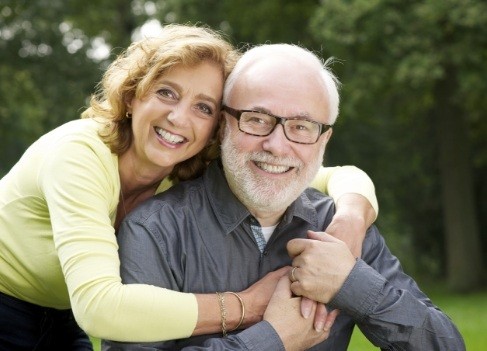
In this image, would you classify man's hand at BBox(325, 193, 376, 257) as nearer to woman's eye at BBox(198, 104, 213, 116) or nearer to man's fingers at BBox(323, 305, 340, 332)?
man's fingers at BBox(323, 305, 340, 332)

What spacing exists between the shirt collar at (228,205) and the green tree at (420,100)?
478 inches

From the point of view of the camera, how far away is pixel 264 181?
3068mm

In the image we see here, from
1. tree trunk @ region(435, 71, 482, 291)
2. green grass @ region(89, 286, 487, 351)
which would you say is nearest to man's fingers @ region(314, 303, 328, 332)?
green grass @ region(89, 286, 487, 351)

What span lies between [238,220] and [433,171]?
2004cm

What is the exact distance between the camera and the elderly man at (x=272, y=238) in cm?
293

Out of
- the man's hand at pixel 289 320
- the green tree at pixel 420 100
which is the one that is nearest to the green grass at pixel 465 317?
the green tree at pixel 420 100

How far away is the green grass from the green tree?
3.50ft

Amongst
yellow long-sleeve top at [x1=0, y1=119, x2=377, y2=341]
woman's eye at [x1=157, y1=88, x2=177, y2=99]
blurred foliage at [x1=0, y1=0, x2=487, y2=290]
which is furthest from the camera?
blurred foliage at [x1=0, y1=0, x2=487, y2=290]

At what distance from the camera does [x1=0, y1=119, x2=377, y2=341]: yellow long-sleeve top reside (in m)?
2.71

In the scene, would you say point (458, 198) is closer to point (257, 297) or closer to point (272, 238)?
point (272, 238)

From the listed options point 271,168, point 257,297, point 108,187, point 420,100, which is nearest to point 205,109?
point 271,168

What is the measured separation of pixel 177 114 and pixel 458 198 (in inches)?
623

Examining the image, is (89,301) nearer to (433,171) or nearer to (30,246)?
(30,246)

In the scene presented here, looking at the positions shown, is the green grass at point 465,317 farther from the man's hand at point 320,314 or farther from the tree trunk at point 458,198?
the man's hand at point 320,314
